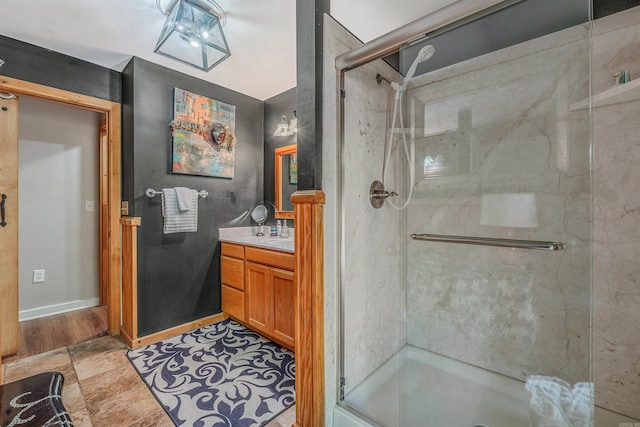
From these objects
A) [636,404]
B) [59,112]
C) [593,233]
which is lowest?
[636,404]

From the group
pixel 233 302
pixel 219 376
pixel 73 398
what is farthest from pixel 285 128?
pixel 73 398

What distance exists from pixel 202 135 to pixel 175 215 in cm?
77

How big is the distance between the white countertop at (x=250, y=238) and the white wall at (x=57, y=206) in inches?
65.4

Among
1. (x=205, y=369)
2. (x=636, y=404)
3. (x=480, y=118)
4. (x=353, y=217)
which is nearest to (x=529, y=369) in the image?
(x=636, y=404)

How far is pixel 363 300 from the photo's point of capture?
1587 mm

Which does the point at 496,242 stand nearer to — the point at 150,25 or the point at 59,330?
the point at 150,25

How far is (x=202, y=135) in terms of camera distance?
252 centimetres

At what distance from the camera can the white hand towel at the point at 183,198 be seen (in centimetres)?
233

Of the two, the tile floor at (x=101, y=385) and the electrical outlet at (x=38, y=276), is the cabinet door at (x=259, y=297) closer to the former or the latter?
the tile floor at (x=101, y=385)

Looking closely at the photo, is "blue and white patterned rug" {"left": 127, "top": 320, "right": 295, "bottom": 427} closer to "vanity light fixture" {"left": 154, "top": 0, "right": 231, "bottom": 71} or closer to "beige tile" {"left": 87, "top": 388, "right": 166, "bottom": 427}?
"beige tile" {"left": 87, "top": 388, "right": 166, "bottom": 427}

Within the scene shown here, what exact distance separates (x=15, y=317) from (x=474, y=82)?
3613 mm

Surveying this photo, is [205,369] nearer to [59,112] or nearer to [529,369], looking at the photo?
[529,369]

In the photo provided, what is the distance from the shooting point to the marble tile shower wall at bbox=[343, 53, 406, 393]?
4.81ft

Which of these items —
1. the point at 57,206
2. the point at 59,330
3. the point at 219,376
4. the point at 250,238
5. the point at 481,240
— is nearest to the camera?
the point at 481,240
